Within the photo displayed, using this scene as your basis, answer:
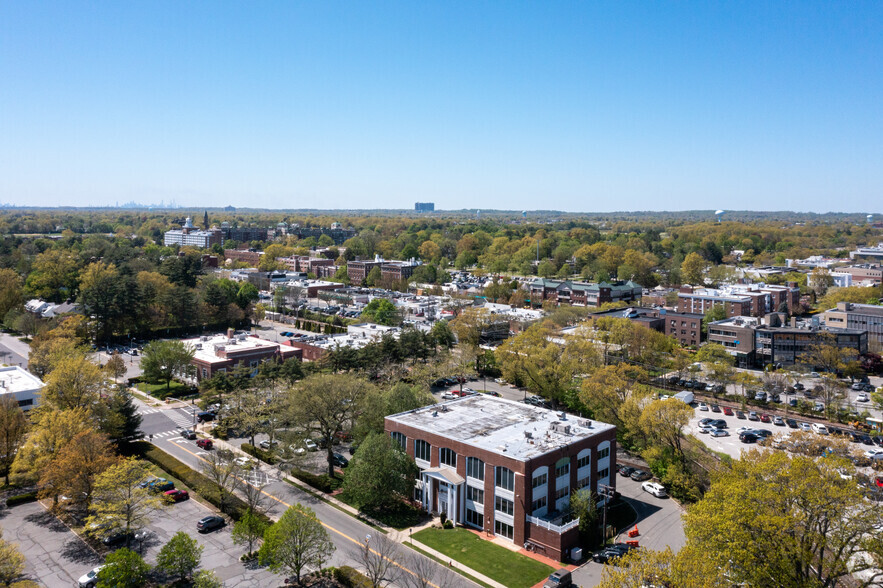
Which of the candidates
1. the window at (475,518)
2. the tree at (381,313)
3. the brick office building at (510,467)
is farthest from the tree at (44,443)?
the tree at (381,313)

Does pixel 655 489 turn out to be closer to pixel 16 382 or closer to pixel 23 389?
pixel 23 389

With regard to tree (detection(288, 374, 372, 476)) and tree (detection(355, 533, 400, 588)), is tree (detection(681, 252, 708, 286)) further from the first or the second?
tree (detection(355, 533, 400, 588))

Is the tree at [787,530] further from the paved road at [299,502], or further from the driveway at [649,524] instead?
the paved road at [299,502]

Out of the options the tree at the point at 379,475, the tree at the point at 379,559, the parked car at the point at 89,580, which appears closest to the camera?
the tree at the point at 379,559

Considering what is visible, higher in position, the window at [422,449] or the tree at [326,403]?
the tree at [326,403]

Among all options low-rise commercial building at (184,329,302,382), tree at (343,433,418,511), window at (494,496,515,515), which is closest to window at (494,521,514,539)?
window at (494,496,515,515)

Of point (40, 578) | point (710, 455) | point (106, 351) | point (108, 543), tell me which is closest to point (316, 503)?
point (108, 543)

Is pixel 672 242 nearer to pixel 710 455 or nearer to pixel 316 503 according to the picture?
pixel 710 455

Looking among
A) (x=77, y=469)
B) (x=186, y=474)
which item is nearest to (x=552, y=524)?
(x=186, y=474)
